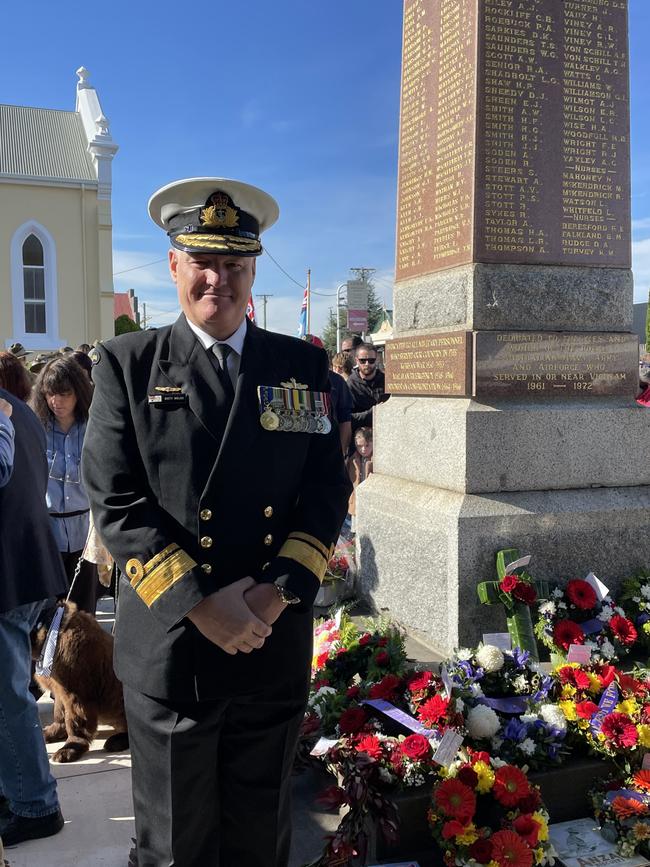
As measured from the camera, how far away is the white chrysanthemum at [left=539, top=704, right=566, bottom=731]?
9.24 feet

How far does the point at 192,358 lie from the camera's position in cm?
207

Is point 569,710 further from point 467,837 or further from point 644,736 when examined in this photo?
point 467,837

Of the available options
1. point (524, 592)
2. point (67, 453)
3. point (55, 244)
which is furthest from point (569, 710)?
point (55, 244)

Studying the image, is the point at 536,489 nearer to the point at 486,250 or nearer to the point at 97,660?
the point at 486,250

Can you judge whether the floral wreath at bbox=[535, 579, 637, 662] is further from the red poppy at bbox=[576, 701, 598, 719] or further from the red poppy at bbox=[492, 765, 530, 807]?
the red poppy at bbox=[492, 765, 530, 807]

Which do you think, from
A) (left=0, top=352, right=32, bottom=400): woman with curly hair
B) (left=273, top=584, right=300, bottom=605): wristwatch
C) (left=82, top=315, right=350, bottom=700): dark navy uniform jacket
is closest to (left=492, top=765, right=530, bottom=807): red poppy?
(left=82, top=315, right=350, bottom=700): dark navy uniform jacket

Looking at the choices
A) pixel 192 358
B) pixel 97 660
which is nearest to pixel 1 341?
pixel 97 660

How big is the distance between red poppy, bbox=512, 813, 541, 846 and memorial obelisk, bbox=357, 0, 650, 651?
3.93 ft

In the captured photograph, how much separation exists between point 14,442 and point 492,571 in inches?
86.8

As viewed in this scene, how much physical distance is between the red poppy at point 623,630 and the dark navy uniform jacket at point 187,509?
205 centimetres

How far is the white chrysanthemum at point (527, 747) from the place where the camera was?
2.71 metres

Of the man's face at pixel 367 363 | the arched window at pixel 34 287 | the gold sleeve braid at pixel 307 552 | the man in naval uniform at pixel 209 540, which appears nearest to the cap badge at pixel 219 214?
the man in naval uniform at pixel 209 540

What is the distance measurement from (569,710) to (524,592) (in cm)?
65

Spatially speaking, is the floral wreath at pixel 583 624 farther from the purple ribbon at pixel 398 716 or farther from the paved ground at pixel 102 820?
the paved ground at pixel 102 820
